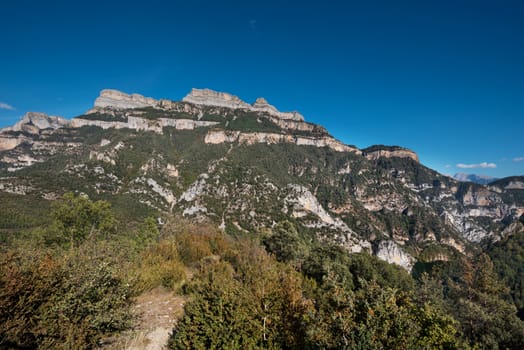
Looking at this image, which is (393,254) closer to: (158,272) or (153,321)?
(158,272)

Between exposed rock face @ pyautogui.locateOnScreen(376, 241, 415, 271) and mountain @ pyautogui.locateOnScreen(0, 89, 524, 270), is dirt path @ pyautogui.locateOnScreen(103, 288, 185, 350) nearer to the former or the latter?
mountain @ pyautogui.locateOnScreen(0, 89, 524, 270)

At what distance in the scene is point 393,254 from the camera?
123 m

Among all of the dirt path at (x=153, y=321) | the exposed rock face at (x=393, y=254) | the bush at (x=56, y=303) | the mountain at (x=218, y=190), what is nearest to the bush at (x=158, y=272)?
the dirt path at (x=153, y=321)

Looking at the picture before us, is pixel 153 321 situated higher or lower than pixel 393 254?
higher

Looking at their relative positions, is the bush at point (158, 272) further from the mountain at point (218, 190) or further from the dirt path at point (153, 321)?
the mountain at point (218, 190)

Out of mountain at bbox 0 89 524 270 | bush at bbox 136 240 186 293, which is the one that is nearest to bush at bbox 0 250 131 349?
bush at bbox 136 240 186 293

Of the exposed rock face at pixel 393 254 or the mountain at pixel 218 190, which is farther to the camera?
the exposed rock face at pixel 393 254

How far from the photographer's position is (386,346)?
572cm

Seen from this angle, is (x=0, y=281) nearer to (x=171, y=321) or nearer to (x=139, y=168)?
(x=171, y=321)

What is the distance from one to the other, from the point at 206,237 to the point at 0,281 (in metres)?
21.1

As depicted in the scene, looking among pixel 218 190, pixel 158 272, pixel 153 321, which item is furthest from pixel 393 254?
pixel 153 321

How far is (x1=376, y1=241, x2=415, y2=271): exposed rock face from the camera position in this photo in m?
122

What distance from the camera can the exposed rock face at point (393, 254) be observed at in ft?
400

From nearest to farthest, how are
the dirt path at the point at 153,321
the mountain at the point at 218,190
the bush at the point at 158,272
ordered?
the dirt path at the point at 153,321
the bush at the point at 158,272
the mountain at the point at 218,190
